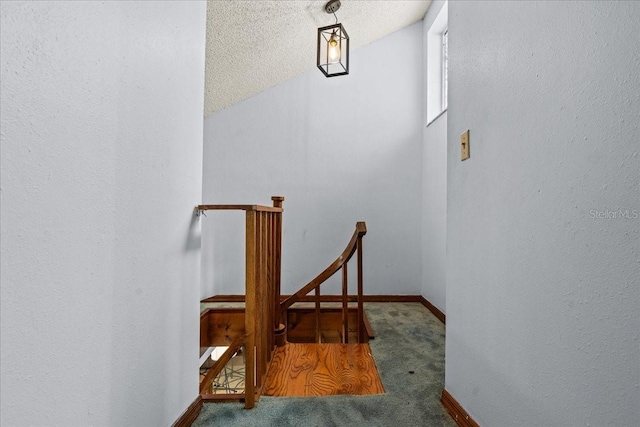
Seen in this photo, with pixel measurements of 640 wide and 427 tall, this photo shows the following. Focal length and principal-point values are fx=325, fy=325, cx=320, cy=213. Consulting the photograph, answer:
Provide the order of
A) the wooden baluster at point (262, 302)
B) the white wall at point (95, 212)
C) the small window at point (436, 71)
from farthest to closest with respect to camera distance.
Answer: the small window at point (436, 71)
the wooden baluster at point (262, 302)
the white wall at point (95, 212)

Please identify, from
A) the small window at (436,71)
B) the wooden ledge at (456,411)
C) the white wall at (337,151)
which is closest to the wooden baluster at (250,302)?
the wooden ledge at (456,411)

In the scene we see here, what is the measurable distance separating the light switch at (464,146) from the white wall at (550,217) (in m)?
0.04

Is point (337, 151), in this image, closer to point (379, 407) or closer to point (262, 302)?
point (262, 302)

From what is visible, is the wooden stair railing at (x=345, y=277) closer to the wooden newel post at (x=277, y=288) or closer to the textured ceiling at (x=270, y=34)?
the wooden newel post at (x=277, y=288)

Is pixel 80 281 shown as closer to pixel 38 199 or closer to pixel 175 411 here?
pixel 38 199

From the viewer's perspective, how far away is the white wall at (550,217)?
0.68 metres

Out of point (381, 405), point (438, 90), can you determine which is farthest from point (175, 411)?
point (438, 90)

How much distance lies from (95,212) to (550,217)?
1.20 metres

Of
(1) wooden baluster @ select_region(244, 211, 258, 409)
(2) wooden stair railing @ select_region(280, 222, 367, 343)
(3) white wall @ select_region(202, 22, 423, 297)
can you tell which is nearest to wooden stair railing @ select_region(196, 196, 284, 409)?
(1) wooden baluster @ select_region(244, 211, 258, 409)

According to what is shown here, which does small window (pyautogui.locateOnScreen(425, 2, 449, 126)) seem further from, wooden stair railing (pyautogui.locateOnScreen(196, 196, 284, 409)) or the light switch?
wooden stair railing (pyautogui.locateOnScreen(196, 196, 284, 409))

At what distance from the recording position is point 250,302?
148 cm

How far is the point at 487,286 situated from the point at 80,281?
1263 millimetres

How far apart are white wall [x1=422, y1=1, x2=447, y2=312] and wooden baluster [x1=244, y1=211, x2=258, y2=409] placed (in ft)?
6.34

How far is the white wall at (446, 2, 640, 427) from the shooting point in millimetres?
682
